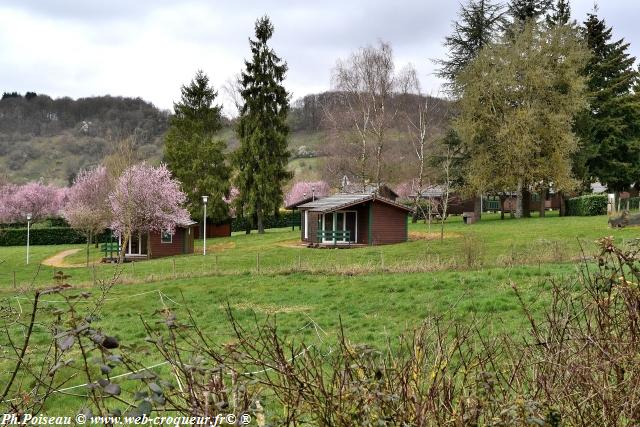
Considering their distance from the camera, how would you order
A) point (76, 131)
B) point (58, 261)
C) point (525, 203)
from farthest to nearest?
point (76, 131)
point (525, 203)
point (58, 261)

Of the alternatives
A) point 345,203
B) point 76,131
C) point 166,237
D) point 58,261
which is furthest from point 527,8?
point 76,131

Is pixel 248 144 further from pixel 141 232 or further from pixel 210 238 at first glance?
pixel 141 232

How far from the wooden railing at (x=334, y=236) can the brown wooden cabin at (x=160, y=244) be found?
863 cm

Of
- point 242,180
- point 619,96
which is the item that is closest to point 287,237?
point 242,180

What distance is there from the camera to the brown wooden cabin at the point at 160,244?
33.7m

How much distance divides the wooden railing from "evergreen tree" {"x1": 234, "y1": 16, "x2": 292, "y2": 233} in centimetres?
1167

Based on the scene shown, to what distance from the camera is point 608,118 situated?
127 feet

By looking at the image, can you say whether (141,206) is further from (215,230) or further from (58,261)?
(215,230)

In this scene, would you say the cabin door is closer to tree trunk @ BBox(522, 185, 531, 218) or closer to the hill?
tree trunk @ BBox(522, 185, 531, 218)

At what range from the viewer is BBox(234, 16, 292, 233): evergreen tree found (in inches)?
1667

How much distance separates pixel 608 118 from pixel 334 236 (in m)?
21.9

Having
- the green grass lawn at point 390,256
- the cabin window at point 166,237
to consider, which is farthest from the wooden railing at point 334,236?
the cabin window at point 166,237

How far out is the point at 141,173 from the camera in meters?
34.7

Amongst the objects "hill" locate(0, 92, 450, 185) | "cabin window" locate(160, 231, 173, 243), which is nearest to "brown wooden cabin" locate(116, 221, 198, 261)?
"cabin window" locate(160, 231, 173, 243)
